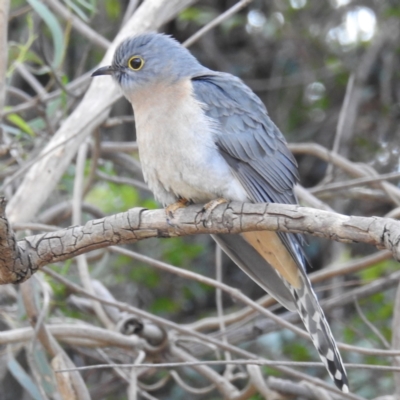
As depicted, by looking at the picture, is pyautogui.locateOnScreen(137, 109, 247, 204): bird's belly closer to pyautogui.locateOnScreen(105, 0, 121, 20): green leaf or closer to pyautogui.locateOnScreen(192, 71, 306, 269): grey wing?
pyautogui.locateOnScreen(192, 71, 306, 269): grey wing

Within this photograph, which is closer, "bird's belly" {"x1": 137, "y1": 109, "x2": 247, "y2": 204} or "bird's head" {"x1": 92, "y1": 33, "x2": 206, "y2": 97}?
"bird's belly" {"x1": 137, "y1": 109, "x2": 247, "y2": 204}

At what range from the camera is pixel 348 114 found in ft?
22.9

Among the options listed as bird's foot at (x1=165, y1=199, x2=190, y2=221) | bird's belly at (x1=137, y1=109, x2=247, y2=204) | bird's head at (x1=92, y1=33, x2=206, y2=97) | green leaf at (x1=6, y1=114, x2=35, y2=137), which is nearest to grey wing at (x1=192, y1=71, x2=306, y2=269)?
bird's belly at (x1=137, y1=109, x2=247, y2=204)

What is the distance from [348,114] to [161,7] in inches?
122

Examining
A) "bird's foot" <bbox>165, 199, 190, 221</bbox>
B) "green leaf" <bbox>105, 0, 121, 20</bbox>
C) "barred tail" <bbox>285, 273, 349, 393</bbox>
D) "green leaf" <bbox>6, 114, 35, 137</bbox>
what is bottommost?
"barred tail" <bbox>285, 273, 349, 393</bbox>

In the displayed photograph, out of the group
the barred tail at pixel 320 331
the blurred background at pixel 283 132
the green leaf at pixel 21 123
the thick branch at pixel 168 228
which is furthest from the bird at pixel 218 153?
the blurred background at pixel 283 132

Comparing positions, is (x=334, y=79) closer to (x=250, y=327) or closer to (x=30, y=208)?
(x=250, y=327)

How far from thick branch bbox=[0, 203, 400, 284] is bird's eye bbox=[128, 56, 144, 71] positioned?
1.29 meters

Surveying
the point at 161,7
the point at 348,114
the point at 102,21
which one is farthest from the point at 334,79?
the point at 161,7

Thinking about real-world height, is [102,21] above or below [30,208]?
above

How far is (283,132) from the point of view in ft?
23.5

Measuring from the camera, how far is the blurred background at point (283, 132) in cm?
541

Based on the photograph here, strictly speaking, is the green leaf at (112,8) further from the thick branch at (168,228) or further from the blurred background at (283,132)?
the thick branch at (168,228)

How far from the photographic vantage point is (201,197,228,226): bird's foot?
3156 millimetres
